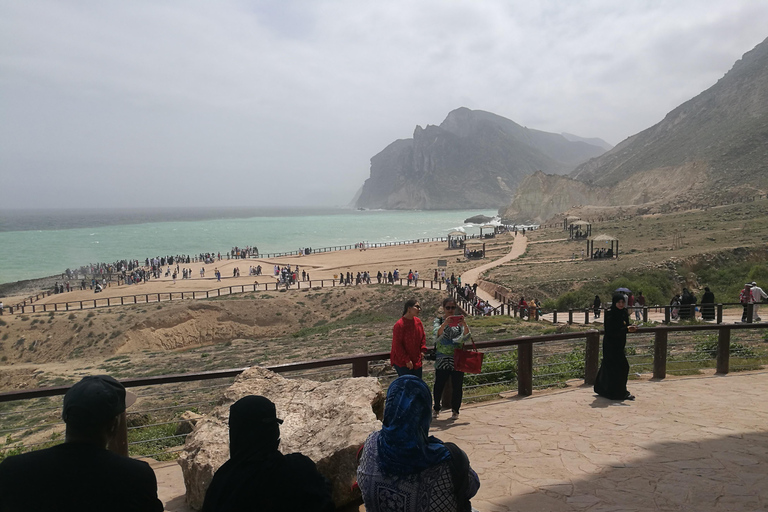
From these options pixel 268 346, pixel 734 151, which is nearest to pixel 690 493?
pixel 268 346

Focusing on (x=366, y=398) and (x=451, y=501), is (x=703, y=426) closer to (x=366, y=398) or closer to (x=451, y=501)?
(x=366, y=398)

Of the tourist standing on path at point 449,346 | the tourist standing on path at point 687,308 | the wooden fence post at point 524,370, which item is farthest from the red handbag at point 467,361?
the tourist standing on path at point 687,308

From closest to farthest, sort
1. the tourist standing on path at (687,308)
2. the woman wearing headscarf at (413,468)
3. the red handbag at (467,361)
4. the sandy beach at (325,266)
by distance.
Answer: the woman wearing headscarf at (413,468) < the red handbag at (467,361) < the tourist standing on path at (687,308) < the sandy beach at (325,266)

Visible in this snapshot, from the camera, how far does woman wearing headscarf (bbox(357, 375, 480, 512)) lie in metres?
2.25

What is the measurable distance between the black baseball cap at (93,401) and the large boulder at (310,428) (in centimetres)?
176

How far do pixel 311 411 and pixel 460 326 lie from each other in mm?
2007

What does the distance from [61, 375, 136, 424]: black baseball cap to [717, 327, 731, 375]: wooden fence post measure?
27.5 feet

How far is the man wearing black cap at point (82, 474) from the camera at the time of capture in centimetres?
187

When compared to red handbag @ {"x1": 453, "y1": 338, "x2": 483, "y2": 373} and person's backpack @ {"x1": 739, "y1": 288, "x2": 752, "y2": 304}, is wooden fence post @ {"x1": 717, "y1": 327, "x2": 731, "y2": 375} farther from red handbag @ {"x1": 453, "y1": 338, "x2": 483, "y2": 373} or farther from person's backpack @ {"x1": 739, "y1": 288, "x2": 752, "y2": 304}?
person's backpack @ {"x1": 739, "y1": 288, "x2": 752, "y2": 304}

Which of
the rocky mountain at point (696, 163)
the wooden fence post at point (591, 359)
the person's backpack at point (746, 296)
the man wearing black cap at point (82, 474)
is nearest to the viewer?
the man wearing black cap at point (82, 474)

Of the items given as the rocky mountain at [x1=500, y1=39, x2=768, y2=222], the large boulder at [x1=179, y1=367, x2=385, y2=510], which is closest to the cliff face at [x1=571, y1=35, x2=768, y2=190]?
the rocky mountain at [x1=500, y1=39, x2=768, y2=222]

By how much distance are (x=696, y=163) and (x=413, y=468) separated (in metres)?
99.1

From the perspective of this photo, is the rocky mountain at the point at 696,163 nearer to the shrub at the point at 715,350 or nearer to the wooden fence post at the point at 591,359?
the shrub at the point at 715,350

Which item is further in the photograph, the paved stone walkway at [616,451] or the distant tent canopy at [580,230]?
the distant tent canopy at [580,230]
